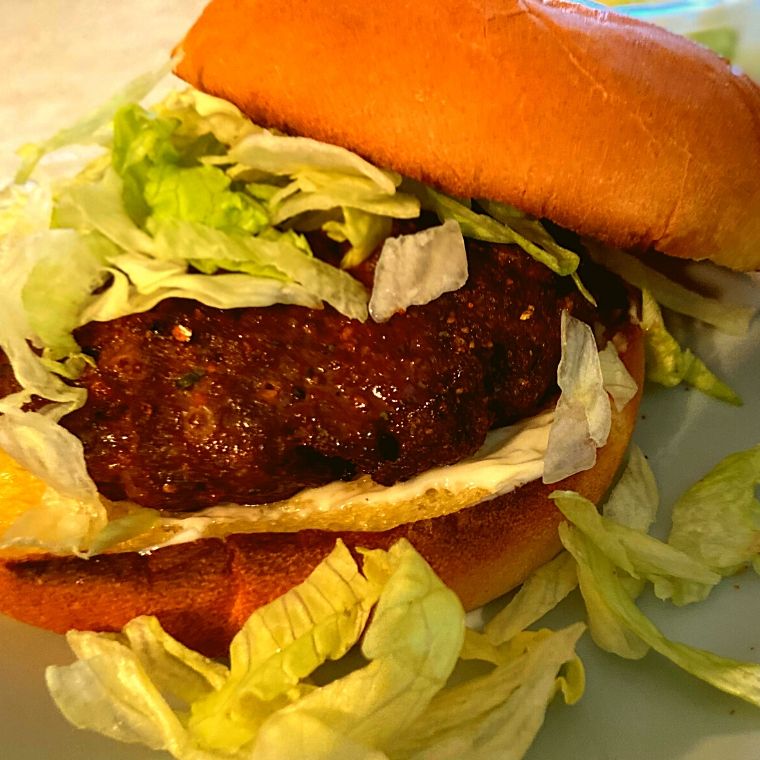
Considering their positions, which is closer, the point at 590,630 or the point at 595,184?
the point at 595,184

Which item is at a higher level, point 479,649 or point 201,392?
point 201,392

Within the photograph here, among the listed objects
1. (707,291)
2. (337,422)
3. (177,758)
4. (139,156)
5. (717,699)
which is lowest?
(717,699)

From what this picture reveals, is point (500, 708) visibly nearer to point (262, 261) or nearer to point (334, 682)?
point (334, 682)

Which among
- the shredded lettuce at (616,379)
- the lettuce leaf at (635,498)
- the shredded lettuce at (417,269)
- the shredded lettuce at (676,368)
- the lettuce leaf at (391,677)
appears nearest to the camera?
the lettuce leaf at (391,677)

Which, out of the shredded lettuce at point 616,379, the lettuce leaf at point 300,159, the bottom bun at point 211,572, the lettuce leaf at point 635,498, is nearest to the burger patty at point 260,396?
the bottom bun at point 211,572

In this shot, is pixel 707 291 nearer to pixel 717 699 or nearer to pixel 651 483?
pixel 651 483

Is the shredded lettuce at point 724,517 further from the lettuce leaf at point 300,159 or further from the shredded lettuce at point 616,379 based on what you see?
the lettuce leaf at point 300,159

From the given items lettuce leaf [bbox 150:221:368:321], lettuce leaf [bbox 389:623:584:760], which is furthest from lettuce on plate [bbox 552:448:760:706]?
lettuce leaf [bbox 150:221:368:321]

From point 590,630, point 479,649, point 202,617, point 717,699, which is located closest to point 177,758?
point 202,617
